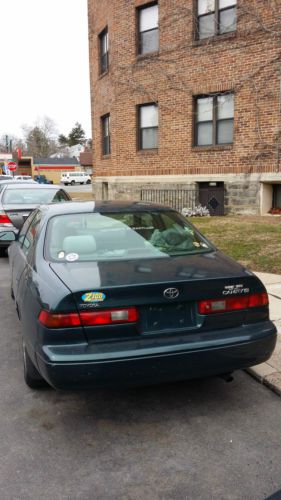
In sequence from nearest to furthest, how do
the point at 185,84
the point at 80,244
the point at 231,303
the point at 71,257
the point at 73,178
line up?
the point at 231,303, the point at 71,257, the point at 80,244, the point at 185,84, the point at 73,178

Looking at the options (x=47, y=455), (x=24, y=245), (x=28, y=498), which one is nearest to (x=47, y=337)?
(x=47, y=455)

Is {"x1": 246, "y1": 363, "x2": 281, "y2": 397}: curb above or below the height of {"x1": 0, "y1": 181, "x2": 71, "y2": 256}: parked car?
below

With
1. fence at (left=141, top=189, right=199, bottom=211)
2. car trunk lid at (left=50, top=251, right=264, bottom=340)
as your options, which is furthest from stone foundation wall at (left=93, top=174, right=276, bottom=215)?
car trunk lid at (left=50, top=251, right=264, bottom=340)

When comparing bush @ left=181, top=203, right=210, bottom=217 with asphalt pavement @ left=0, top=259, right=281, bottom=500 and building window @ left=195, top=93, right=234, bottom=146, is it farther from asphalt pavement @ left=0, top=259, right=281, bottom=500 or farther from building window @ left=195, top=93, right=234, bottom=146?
asphalt pavement @ left=0, top=259, right=281, bottom=500

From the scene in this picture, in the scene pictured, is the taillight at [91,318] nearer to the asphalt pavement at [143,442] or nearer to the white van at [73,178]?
the asphalt pavement at [143,442]

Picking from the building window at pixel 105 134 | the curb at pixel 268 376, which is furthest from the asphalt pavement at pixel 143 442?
the building window at pixel 105 134

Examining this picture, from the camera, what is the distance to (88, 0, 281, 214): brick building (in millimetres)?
12695

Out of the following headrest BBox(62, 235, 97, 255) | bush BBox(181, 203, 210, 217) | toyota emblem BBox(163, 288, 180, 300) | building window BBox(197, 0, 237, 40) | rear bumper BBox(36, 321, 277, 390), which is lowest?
bush BBox(181, 203, 210, 217)

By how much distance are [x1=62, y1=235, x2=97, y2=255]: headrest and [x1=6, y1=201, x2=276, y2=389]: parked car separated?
0.02 m

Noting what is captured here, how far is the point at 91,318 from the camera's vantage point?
279 centimetres

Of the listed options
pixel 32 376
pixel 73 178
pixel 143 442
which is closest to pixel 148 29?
pixel 32 376

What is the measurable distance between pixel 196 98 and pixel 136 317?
1283cm

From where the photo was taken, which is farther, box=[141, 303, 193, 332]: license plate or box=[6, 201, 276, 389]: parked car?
box=[141, 303, 193, 332]: license plate

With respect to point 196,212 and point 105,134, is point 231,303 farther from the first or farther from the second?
point 105,134
